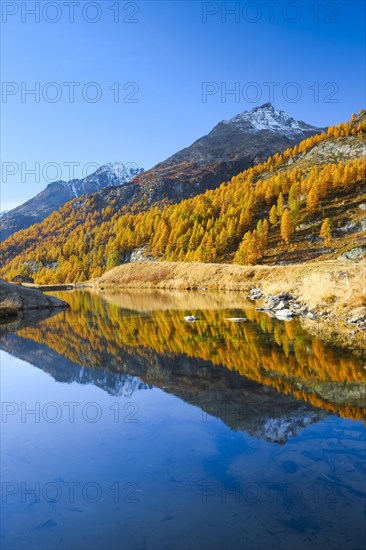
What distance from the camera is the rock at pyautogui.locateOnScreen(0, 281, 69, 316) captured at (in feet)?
131

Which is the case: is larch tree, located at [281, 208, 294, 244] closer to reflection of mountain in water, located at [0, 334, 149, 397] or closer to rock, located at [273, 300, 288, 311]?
rock, located at [273, 300, 288, 311]

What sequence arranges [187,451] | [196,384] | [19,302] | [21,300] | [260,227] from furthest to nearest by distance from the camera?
[260,227] → [21,300] → [19,302] → [196,384] → [187,451]

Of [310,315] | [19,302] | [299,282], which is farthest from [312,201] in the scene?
[19,302]

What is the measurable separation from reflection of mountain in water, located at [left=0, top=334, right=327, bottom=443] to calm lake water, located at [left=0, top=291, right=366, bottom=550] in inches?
2.2

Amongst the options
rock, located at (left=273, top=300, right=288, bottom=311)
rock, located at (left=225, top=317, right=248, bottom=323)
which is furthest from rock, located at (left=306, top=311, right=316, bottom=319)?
rock, located at (left=273, top=300, right=288, bottom=311)

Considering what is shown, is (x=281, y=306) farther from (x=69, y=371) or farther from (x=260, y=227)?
(x=260, y=227)

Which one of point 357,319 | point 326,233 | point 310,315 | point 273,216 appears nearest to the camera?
point 357,319

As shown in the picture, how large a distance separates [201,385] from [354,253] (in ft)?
259

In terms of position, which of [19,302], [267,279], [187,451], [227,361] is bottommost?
[267,279]

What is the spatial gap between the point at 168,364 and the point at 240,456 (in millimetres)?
8668

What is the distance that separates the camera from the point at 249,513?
6109 millimetres

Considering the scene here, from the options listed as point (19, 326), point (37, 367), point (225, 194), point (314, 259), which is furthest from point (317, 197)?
point (37, 367)

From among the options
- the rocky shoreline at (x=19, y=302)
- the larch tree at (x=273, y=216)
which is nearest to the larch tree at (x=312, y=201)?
the larch tree at (x=273, y=216)

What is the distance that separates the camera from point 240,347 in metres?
19.1
